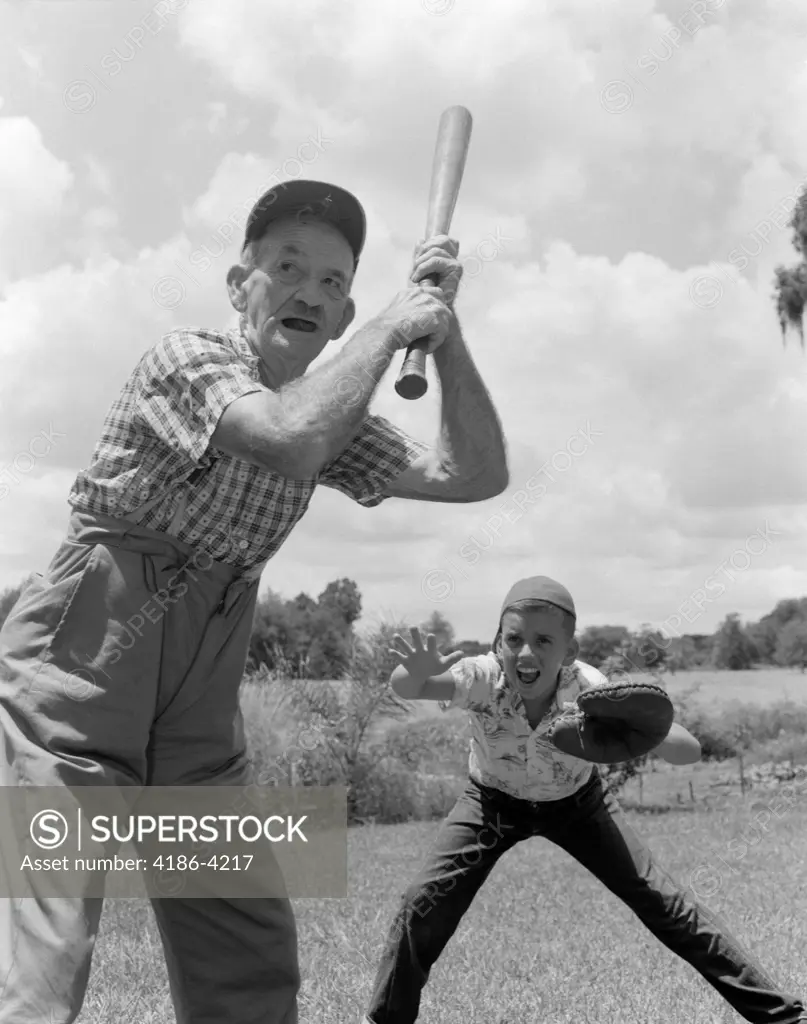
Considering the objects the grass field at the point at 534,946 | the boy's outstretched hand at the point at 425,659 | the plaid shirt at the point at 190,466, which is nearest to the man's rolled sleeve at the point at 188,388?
the plaid shirt at the point at 190,466

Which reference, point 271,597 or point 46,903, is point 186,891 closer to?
point 46,903

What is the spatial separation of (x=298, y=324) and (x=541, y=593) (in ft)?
5.08

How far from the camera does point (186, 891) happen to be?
2514mm

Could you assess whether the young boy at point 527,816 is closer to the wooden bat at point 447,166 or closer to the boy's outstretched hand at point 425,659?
the boy's outstretched hand at point 425,659

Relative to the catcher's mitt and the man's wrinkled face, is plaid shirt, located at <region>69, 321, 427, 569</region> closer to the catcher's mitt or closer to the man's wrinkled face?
the man's wrinkled face

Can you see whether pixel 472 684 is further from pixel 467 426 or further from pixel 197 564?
pixel 197 564

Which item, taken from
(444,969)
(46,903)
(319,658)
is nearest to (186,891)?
(46,903)

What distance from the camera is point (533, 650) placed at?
3781mm

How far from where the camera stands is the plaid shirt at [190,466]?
89.4 inches

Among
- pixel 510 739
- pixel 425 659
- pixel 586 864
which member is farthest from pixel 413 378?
pixel 586 864

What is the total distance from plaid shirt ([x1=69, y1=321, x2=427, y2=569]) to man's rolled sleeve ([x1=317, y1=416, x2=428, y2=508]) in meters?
0.30

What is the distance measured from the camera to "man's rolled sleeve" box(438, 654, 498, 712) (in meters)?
3.73

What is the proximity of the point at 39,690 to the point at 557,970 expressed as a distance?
332 centimetres

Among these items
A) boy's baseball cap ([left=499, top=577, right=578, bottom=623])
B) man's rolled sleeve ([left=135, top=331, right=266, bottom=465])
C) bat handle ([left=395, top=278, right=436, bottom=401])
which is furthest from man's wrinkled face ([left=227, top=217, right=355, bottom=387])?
boy's baseball cap ([left=499, top=577, right=578, bottom=623])
